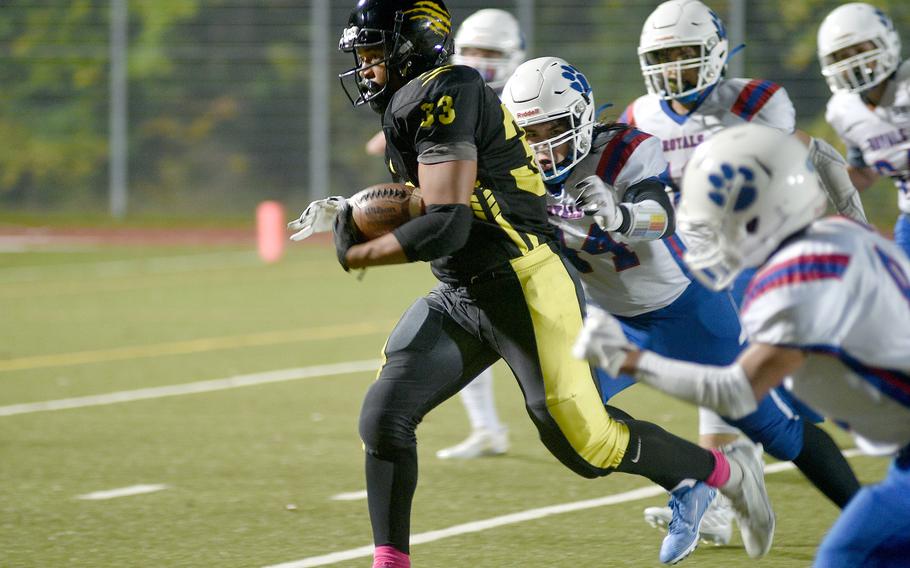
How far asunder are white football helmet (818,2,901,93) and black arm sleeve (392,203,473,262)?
265cm

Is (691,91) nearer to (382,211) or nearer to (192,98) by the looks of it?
(382,211)

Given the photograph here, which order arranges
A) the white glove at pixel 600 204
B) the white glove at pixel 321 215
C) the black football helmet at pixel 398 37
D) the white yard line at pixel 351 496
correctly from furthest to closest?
the white yard line at pixel 351 496 → the white glove at pixel 600 204 → the black football helmet at pixel 398 37 → the white glove at pixel 321 215

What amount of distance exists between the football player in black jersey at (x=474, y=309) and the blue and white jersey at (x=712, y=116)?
135 centimetres

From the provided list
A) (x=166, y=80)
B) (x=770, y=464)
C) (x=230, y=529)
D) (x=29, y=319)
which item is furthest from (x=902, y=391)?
(x=166, y=80)

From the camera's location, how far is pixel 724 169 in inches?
116

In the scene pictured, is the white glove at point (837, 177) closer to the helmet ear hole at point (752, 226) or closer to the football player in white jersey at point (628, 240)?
the football player in white jersey at point (628, 240)

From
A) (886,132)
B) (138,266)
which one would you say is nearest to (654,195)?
(886,132)

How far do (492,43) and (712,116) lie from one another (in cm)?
191

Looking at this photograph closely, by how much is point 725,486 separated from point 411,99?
1.47 m

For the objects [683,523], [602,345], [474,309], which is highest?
[602,345]

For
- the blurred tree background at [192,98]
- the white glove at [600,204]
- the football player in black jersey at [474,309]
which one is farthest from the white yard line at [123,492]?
the blurred tree background at [192,98]

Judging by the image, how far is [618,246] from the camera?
4480 millimetres

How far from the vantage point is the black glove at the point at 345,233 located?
3.68 metres

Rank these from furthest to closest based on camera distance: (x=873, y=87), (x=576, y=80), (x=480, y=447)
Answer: (x=480, y=447) < (x=873, y=87) < (x=576, y=80)
